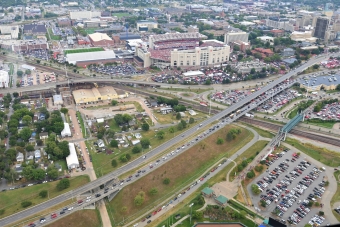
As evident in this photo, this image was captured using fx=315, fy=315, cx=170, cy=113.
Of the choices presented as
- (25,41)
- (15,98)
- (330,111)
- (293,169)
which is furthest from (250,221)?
(25,41)

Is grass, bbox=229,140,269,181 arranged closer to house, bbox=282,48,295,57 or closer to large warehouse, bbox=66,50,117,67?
large warehouse, bbox=66,50,117,67

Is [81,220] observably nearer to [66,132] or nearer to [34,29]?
[66,132]

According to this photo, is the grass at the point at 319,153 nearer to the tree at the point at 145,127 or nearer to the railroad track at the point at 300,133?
the railroad track at the point at 300,133

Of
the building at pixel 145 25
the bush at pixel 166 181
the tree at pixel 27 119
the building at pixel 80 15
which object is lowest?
the bush at pixel 166 181

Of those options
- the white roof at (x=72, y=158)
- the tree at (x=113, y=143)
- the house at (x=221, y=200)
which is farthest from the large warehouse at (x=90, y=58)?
the house at (x=221, y=200)

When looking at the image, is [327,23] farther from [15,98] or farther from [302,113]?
[15,98]

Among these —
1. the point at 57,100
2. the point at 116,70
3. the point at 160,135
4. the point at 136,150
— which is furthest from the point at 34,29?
the point at 136,150
